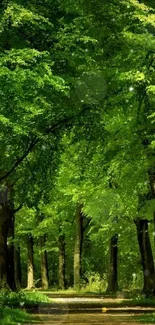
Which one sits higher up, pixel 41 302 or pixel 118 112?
pixel 118 112

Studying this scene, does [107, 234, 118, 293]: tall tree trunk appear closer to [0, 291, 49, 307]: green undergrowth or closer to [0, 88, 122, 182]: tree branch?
[0, 291, 49, 307]: green undergrowth

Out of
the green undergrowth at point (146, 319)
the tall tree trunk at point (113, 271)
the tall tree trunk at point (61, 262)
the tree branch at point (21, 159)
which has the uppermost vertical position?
the tall tree trunk at point (61, 262)

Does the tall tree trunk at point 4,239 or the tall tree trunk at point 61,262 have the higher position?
the tall tree trunk at point 61,262

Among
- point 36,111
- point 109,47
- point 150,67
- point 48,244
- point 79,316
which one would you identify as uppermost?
point 48,244

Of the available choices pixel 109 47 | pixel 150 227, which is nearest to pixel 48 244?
pixel 150 227

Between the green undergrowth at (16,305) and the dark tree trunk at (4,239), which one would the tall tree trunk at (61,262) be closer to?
the green undergrowth at (16,305)

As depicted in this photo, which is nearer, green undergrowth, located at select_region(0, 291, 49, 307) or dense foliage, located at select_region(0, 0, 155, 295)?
dense foliage, located at select_region(0, 0, 155, 295)

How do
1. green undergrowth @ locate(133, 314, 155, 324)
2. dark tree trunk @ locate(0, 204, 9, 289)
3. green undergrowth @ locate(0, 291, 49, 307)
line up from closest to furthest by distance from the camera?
green undergrowth @ locate(133, 314, 155, 324) < green undergrowth @ locate(0, 291, 49, 307) < dark tree trunk @ locate(0, 204, 9, 289)

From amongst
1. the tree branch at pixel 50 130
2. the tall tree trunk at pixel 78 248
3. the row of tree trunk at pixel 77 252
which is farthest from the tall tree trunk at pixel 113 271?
the tree branch at pixel 50 130

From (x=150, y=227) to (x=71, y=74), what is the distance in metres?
20.8

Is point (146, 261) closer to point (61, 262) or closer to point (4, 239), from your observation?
point (4, 239)

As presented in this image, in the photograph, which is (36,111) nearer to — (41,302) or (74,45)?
(74,45)

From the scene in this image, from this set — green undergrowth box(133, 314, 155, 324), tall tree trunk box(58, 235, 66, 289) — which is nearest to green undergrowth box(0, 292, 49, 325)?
green undergrowth box(133, 314, 155, 324)

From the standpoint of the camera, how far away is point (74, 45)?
15.5 m
